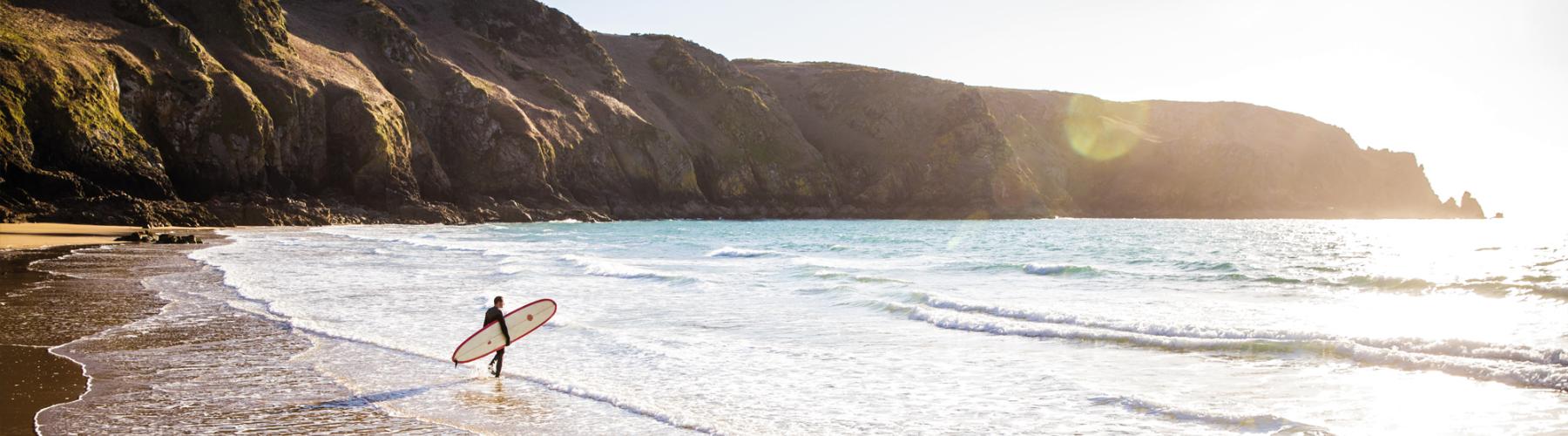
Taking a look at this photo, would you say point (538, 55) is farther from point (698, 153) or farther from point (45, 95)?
point (45, 95)

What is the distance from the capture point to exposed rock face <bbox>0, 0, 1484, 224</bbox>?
58656 millimetres

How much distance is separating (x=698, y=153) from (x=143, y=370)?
4450 inches

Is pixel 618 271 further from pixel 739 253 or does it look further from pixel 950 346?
pixel 950 346

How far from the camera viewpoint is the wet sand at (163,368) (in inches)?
373

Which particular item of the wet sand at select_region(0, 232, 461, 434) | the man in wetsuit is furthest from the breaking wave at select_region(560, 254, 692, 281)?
the man in wetsuit

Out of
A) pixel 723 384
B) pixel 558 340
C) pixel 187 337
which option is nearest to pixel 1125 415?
pixel 723 384

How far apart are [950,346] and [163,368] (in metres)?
11.6

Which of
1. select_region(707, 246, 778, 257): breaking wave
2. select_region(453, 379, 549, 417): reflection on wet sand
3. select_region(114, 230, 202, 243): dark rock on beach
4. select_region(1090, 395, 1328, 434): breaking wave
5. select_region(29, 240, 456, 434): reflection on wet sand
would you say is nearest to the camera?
select_region(29, 240, 456, 434): reflection on wet sand

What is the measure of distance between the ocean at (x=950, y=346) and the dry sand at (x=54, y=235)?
1315 cm

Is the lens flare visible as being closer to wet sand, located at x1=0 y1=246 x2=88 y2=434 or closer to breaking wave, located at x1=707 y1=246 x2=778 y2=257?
breaking wave, located at x1=707 y1=246 x2=778 y2=257

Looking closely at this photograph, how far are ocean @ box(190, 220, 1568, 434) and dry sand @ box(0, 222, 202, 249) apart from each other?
43.1 feet

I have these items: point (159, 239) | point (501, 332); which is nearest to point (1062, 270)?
point (501, 332)

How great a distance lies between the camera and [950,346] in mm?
15719

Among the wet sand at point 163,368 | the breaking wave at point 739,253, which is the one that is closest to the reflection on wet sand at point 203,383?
the wet sand at point 163,368
